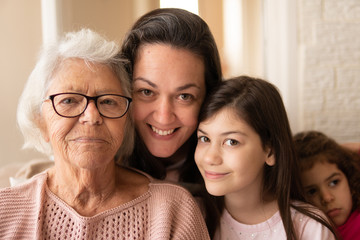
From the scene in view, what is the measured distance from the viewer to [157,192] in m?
1.49

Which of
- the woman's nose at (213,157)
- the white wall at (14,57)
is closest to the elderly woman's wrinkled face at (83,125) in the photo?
the woman's nose at (213,157)

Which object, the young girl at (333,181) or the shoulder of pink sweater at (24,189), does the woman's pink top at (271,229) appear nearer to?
the young girl at (333,181)

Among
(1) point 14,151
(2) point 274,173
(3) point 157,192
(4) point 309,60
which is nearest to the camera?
(3) point 157,192

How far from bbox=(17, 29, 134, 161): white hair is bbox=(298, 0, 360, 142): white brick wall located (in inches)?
60.3

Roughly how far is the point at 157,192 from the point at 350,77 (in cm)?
182

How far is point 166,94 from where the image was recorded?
5.05ft

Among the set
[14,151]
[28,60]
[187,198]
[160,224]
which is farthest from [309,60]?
[14,151]

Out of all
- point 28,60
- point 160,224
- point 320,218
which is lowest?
point 320,218

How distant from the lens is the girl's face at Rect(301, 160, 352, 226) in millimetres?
1805

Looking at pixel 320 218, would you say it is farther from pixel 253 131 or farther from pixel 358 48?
pixel 358 48

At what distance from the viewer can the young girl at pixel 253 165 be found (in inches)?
59.8

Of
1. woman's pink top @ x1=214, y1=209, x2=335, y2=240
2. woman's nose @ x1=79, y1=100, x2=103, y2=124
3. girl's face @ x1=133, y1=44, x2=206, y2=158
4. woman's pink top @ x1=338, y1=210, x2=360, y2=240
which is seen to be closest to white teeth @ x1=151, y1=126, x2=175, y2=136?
girl's face @ x1=133, y1=44, x2=206, y2=158

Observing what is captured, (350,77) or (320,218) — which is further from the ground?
(350,77)

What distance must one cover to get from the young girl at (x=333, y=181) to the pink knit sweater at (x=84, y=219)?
0.74 metres
